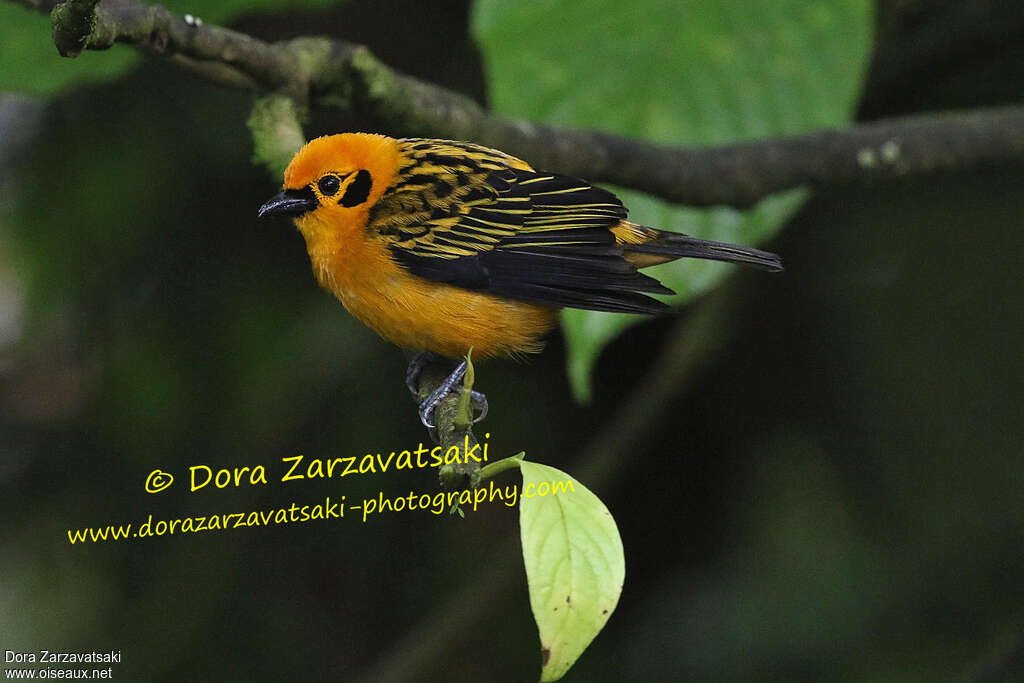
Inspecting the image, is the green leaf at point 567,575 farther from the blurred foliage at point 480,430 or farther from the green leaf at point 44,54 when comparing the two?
the blurred foliage at point 480,430

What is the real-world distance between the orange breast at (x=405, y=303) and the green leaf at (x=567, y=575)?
1.26 m

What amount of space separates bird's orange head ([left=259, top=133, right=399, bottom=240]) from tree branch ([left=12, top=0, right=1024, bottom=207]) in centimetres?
9

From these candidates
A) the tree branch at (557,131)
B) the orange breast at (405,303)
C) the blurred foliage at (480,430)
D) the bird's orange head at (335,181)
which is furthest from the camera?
the blurred foliage at (480,430)


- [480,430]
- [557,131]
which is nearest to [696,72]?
[557,131]

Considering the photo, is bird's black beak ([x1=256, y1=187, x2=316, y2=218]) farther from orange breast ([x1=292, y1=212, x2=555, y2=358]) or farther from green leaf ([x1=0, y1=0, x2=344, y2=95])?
green leaf ([x1=0, y1=0, x2=344, y2=95])

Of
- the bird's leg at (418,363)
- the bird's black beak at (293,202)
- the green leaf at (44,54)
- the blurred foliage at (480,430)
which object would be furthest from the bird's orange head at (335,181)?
the blurred foliage at (480,430)

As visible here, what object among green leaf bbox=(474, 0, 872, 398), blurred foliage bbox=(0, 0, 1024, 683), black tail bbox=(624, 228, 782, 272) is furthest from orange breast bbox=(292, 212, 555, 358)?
blurred foliage bbox=(0, 0, 1024, 683)

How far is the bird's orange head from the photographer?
103 inches

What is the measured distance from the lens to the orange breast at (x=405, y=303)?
276 cm

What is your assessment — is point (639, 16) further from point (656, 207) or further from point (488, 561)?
point (488, 561)

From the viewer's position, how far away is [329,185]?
270 cm

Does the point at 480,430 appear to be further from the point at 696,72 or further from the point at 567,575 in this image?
the point at 567,575

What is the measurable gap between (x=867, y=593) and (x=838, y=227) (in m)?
1.63

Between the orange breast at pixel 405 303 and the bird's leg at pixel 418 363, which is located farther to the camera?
the bird's leg at pixel 418 363
